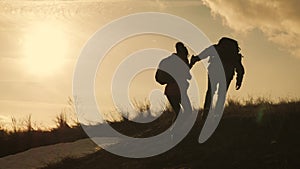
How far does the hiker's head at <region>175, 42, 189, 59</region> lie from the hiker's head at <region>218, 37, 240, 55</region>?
888 millimetres

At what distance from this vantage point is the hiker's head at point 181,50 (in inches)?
672

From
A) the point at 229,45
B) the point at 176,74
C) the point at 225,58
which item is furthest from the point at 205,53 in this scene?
the point at 176,74

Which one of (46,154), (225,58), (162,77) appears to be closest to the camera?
(225,58)

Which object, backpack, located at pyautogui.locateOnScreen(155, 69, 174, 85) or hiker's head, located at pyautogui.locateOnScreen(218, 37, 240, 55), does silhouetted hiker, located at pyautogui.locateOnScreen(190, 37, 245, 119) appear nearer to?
hiker's head, located at pyautogui.locateOnScreen(218, 37, 240, 55)

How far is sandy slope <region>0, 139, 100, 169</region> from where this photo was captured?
60.6ft

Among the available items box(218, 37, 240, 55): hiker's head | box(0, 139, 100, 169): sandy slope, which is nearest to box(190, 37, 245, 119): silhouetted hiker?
box(218, 37, 240, 55): hiker's head

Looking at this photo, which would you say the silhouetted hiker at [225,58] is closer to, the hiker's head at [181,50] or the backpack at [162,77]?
the hiker's head at [181,50]

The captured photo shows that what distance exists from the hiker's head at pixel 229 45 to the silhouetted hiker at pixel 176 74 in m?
0.91

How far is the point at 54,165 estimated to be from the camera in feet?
59.2

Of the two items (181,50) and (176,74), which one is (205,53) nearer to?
(181,50)

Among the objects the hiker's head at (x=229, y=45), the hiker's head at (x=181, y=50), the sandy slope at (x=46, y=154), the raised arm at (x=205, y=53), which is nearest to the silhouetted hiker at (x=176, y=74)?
the hiker's head at (x=181, y=50)

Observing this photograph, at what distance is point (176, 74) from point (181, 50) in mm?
608

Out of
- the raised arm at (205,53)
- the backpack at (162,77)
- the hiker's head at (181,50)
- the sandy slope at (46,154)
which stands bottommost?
the sandy slope at (46,154)

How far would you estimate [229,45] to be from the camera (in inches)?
676
